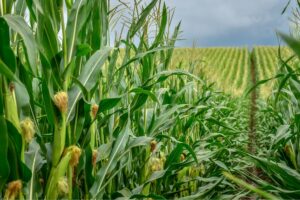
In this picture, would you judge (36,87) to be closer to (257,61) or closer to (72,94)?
(72,94)

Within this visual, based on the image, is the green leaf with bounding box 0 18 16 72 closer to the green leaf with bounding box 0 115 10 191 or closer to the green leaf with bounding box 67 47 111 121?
the green leaf with bounding box 0 115 10 191

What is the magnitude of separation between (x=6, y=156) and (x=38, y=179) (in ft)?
0.91

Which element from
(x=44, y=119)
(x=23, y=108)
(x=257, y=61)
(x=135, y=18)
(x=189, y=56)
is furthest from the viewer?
(x=257, y=61)

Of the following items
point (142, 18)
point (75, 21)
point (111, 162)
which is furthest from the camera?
point (142, 18)

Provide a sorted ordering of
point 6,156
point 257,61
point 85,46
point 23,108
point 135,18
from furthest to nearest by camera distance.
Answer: point 257,61, point 135,18, point 85,46, point 23,108, point 6,156

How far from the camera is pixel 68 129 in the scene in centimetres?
125

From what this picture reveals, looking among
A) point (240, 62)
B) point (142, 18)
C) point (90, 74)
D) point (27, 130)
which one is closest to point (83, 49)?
point (90, 74)

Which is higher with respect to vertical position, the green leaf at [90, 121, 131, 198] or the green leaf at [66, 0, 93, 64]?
the green leaf at [66, 0, 93, 64]

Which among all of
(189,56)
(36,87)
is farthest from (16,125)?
(189,56)

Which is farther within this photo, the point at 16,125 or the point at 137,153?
the point at 137,153

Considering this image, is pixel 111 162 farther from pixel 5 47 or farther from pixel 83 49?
pixel 5 47

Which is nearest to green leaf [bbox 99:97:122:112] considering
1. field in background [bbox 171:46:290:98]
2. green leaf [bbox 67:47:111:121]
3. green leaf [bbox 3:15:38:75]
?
green leaf [bbox 67:47:111:121]

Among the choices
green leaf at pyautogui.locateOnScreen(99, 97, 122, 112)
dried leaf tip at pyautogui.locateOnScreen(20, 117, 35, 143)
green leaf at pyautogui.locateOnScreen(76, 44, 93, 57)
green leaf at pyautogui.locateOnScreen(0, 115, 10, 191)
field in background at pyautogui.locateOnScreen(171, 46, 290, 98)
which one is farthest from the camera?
field in background at pyautogui.locateOnScreen(171, 46, 290, 98)

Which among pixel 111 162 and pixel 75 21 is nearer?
pixel 75 21
